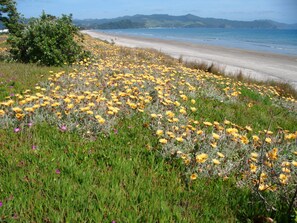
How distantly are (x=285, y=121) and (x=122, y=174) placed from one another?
17.2ft

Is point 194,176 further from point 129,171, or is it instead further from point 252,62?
point 252,62

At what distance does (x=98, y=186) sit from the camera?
3.04m

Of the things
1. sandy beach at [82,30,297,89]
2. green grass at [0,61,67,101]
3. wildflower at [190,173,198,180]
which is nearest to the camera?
wildflower at [190,173,198,180]

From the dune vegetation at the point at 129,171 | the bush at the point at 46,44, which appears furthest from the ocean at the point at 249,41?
the dune vegetation at the point at 129,171

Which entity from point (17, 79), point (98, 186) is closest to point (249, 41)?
point (17, 79)

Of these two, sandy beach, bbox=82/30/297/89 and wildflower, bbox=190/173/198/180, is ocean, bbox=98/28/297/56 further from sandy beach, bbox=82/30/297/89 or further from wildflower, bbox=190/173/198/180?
wildflower, bbox=190/173/198/180

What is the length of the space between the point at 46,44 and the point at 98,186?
8.89m

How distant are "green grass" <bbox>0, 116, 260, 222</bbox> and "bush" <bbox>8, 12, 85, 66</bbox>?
718 cm

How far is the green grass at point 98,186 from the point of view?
262 cm

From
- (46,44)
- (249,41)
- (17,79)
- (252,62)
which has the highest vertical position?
(249,41)

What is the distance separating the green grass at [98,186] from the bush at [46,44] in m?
7.18

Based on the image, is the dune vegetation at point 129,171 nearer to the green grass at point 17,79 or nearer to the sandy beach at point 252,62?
the green grass at point 17,79

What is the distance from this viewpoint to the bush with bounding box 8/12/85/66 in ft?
34.8

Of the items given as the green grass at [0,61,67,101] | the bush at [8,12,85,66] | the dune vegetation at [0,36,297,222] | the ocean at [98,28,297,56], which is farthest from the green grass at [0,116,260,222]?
the ocean at [98,28,297,56]
